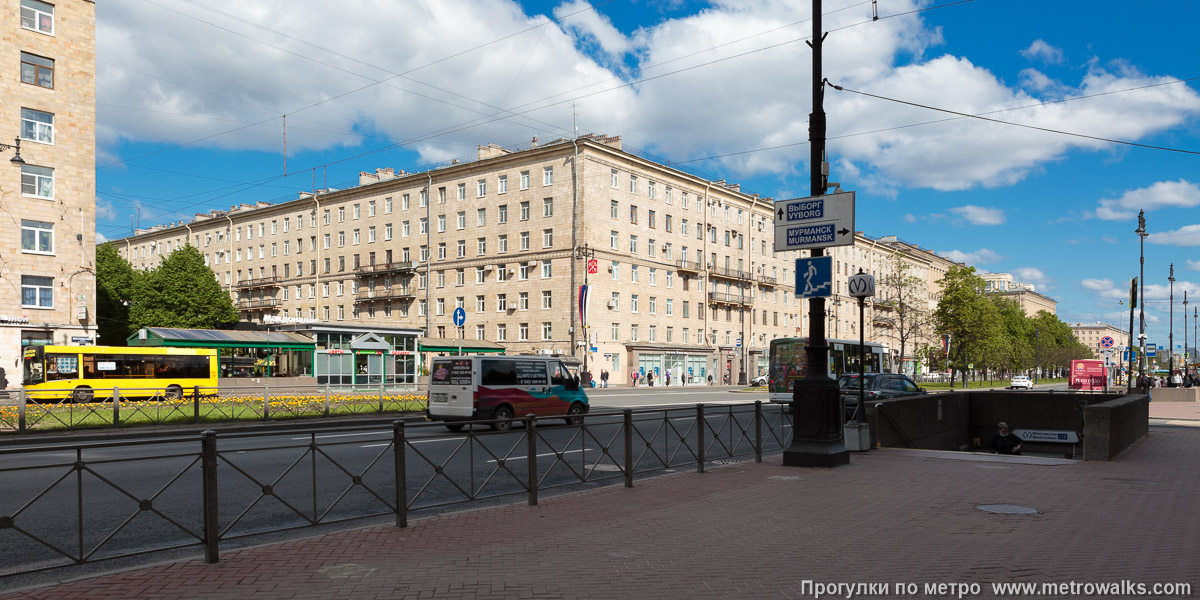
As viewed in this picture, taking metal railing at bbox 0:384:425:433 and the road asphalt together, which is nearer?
the road asphalt

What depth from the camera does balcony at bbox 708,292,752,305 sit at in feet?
233

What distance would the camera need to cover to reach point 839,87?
48.6 ft

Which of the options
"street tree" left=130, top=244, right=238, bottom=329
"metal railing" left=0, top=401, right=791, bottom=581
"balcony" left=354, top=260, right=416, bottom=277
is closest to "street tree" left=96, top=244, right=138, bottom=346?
"street tree" left=130, top=244, right=238, bottom=329

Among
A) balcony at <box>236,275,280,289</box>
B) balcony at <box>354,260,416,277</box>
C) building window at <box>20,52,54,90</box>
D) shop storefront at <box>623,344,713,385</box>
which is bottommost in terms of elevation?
shop storefront at <box>623,344,713,385</box>

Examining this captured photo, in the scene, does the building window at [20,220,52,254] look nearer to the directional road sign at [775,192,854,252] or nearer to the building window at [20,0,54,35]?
the building window at [20,0,54,35]

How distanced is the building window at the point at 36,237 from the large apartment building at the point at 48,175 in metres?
0.04

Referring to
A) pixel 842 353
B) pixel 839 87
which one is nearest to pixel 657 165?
pixel 842 353

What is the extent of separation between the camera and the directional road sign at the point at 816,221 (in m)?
12.1

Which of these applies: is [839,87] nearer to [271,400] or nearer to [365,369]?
[271,400]

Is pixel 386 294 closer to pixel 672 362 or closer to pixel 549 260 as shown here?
pixel 549 260

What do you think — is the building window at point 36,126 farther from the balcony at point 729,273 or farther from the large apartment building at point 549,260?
the balcony at point 729,273

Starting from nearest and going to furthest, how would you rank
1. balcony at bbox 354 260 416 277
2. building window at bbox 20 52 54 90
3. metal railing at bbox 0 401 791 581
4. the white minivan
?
metal railing at bbox 0 401 791 581, the white minivan, building window at bbox 20 52 54 90, balcony at bbox 354 260 416 277

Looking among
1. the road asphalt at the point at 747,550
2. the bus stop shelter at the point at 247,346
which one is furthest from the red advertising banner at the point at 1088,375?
the bus stop shelter at the point at 247,346

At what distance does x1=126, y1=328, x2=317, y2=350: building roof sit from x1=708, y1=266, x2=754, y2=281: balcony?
37.5 metres
